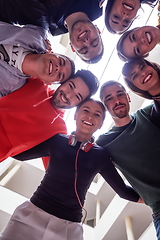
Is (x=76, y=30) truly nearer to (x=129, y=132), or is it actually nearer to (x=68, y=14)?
(x=68, y=14)

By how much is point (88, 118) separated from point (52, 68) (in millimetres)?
378

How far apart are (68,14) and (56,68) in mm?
364

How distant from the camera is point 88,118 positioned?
4.04 feet

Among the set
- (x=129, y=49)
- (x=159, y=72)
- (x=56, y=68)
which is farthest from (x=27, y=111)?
(x=159, y=72)

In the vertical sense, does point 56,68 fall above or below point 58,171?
above

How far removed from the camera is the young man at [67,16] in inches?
44.4

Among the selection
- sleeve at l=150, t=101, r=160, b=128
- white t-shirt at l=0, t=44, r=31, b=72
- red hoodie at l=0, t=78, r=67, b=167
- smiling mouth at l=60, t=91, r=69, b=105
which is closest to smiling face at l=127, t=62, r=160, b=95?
sleeve at l=150, t=101, r=160, b=128

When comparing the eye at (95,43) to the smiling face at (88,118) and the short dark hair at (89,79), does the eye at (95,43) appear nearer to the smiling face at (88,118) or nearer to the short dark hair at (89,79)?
the short dark hair at (89,79)

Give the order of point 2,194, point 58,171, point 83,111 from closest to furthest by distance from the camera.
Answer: point 58,171, point 83,111, point 2,194

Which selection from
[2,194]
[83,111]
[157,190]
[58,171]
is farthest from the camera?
[2,194]

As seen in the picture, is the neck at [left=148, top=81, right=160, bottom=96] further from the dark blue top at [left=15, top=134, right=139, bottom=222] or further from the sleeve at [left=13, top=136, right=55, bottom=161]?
the sleeve at [left=13, top=136, right=55, bottom=161]

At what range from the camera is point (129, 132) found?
121 cm

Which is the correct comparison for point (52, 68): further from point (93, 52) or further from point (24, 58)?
point (93, 52)

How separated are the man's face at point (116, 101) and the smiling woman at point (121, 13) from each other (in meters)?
0.37
